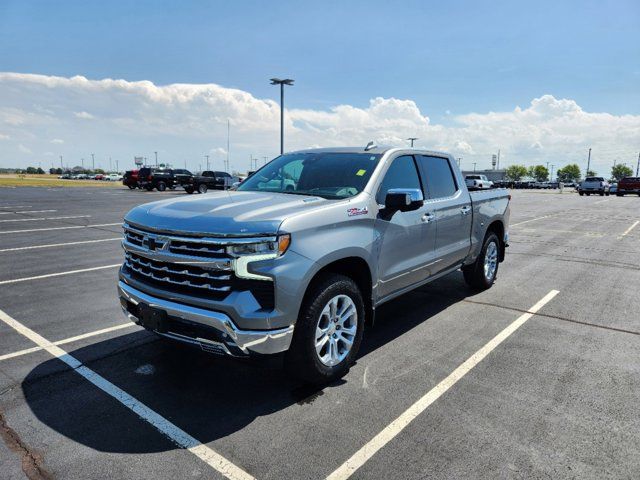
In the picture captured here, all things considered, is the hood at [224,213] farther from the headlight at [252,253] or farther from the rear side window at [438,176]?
the rear side window at [438,176]

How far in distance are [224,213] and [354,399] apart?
169 cm

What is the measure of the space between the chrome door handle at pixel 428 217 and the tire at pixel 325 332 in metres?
1.30

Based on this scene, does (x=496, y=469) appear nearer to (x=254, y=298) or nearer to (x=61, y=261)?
(x=254, y=298)

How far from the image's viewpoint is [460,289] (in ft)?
21.7

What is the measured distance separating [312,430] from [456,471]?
93cm

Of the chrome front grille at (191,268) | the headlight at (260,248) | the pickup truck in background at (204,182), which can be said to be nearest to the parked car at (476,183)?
the headlight at (260,248)

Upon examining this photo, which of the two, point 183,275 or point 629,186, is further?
point 629,186

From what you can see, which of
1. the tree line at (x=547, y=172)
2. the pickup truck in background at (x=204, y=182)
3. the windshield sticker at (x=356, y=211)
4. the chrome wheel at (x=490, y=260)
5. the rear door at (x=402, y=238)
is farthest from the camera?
the tree line at (x=547, y=172)

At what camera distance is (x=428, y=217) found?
466 centimetres

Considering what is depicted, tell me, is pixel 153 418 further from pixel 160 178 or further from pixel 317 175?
pixel 160 178

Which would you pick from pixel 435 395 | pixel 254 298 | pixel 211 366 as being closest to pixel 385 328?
pixel 435 395

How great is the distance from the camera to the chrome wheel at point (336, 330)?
3.45 meters

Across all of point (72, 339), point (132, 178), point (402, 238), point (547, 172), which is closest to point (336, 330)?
point (402, 238)

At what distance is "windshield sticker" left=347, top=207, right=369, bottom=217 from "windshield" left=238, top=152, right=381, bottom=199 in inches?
8.2
